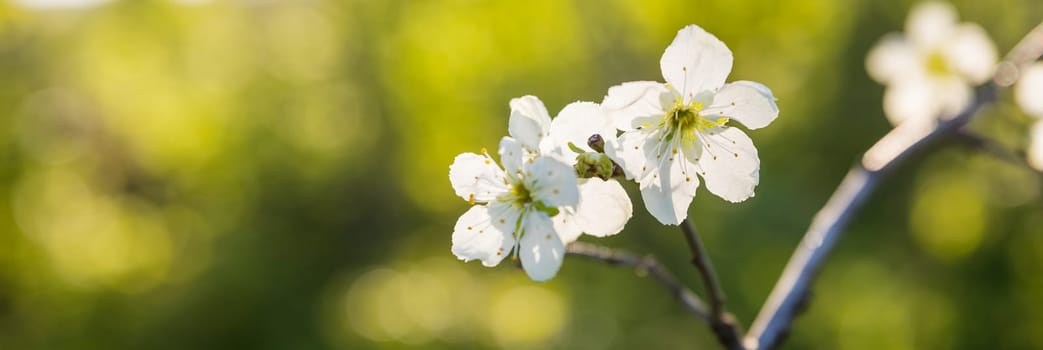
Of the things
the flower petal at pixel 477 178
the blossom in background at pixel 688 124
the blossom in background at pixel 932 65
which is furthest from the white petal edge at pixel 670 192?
the blossom in background at pixel 932 65

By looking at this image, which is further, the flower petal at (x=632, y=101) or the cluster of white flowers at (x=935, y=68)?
the cluster of white flowers at (x=935, y=68)

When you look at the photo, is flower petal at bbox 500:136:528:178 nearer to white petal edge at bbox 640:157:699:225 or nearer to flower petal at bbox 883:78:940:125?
white petal edge at bbox 640:157:699:225

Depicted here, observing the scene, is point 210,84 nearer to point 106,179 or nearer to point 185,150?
point 185,150

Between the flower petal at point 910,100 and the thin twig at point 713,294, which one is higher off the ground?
the thin twig at point 713,294

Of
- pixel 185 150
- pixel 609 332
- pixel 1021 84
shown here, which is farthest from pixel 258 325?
pixel 1021 84

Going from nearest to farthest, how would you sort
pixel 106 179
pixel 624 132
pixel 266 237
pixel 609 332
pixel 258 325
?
pixel 624 132, pixel 609 332, pixel 258 325, pixel 266 237, pixel 106 179

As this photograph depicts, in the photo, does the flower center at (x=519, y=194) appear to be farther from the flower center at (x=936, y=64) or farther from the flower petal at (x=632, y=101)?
the flower center at (x=936, y=64)
